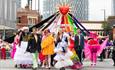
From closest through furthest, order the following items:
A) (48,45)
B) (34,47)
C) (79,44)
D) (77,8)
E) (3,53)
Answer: (34,47) → (48,45) → (79,44) → (3,53) → (77,8)

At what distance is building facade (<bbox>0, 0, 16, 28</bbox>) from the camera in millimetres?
109688

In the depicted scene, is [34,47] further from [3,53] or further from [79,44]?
[3,53]

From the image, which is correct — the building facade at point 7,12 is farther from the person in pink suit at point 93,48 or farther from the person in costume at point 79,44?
the person in costume at point 79,44

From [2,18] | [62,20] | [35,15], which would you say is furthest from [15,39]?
[2,18]

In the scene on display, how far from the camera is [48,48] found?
19297 millimetres

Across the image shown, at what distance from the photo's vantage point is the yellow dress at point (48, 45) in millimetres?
19250

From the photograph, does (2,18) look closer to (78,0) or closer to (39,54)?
(78,0)

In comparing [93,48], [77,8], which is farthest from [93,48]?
[77,8]

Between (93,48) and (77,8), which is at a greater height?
(77,8)

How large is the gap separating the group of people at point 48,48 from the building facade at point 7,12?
277 ft

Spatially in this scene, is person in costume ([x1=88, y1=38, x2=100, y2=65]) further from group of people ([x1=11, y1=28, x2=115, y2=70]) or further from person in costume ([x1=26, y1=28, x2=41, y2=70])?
person in costume ([x1=26, y1=28, x2=41, y2=70])

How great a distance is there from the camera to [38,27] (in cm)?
2255

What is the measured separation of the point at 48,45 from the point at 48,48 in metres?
0.14

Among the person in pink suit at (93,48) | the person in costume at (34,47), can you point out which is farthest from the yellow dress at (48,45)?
the person in pink suit at (93,48)
